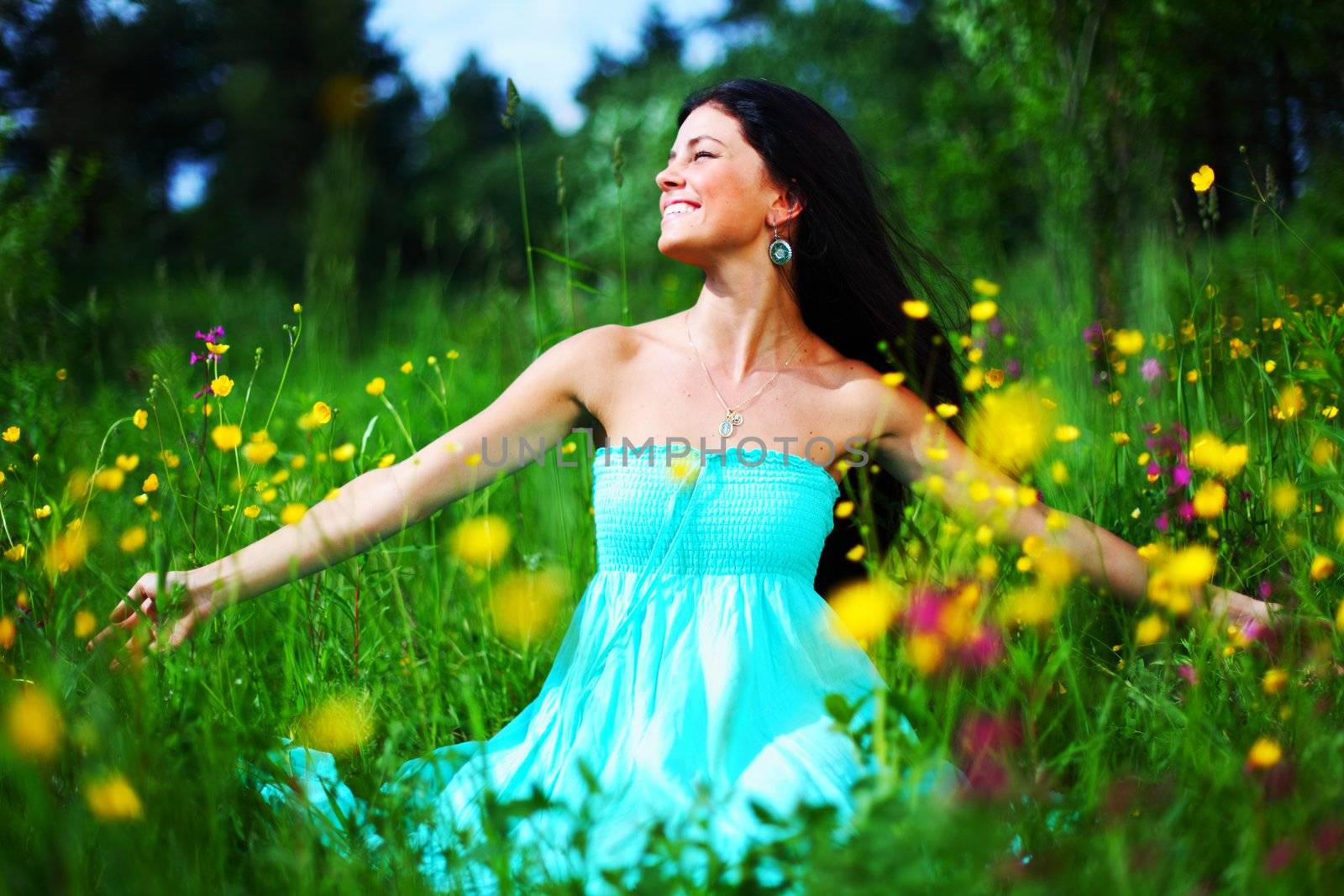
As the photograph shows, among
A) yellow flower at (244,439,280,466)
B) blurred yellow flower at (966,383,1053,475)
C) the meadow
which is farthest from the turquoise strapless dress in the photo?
yellow flower at (244,439,280,466)

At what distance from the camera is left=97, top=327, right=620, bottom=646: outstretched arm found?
1985mm

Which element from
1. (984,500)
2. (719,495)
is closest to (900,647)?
(984,500)

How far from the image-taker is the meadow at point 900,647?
4.48ft

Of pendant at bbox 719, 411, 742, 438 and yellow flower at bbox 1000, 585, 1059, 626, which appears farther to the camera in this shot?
pendant at bbox 719, 411, 742, 438

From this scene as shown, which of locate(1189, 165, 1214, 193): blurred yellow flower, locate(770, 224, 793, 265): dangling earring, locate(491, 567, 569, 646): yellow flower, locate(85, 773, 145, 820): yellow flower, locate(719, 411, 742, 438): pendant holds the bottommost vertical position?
locate(491, 567, 569, 646): yellow flower

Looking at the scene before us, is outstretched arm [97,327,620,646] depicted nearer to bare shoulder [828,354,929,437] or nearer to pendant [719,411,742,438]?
pendant [719,411,742,438]

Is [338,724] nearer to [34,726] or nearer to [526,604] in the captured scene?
[526,604]

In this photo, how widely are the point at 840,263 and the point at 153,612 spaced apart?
60.7 inches

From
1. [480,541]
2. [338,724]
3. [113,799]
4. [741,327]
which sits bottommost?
[338,724]

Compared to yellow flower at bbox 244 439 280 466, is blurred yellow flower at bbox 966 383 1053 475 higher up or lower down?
lower down

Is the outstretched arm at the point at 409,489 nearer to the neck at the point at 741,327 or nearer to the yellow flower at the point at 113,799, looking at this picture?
the neck at the point at 741,327

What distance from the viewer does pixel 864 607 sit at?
1.74m

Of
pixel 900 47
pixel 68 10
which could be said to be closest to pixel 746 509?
pixel 68 10

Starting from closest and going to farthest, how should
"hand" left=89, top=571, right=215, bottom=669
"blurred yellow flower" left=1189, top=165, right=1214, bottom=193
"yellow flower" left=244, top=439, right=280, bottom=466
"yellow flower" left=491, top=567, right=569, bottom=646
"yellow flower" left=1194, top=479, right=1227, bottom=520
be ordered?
"yellow flower" left=1194, top=479, right=1227, bottom=520
"yellow flower" left=244, top=439, right=280, bottom=466
"hand" left=89, top=571, right=215, bottom=669
"blurred yellow flower" left=1189, top=165, right=1214, bottom=193
"yellow flower" left=491, top=567, right=569, bottom=646
